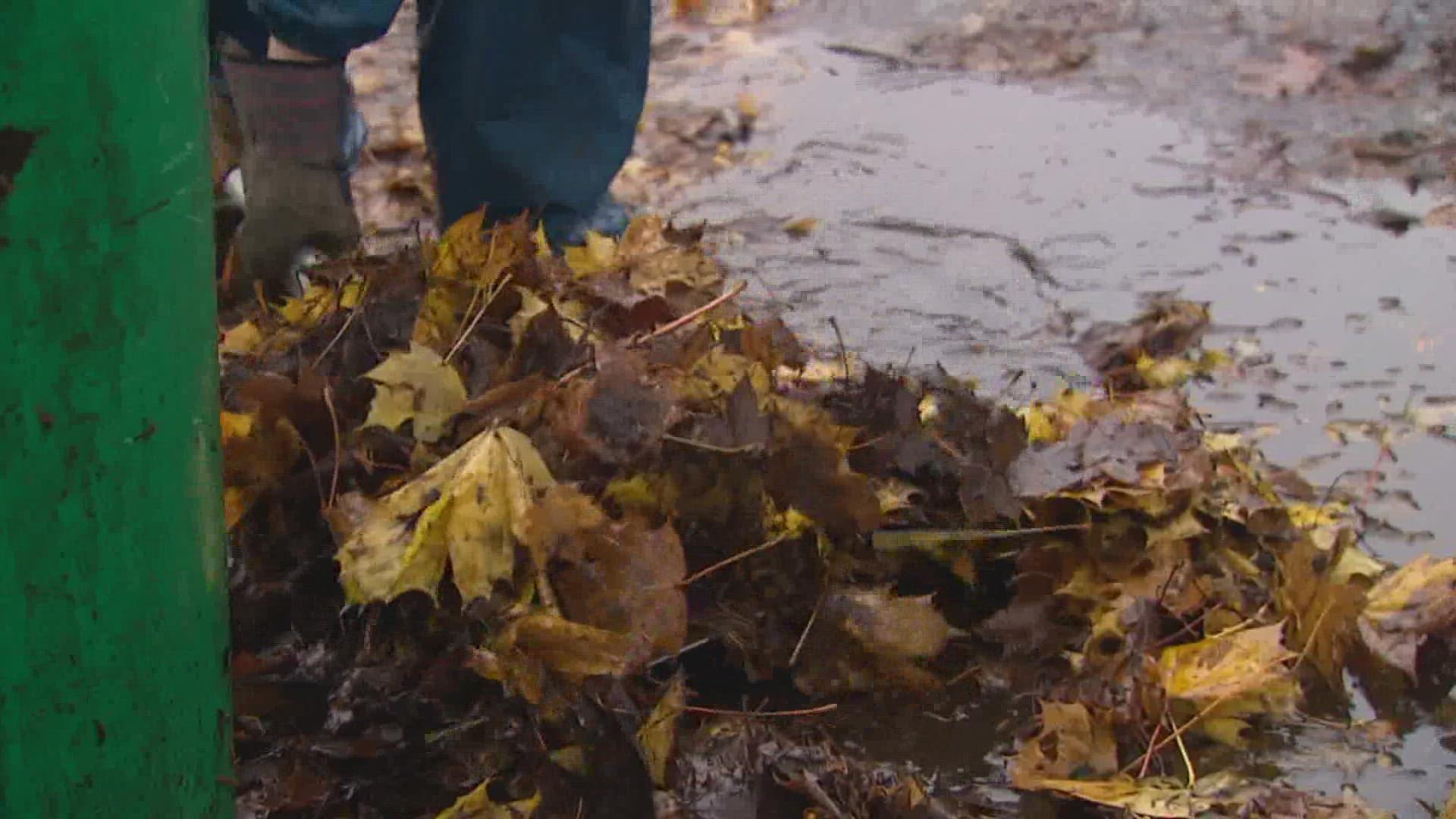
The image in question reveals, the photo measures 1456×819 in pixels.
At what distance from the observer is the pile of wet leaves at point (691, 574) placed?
4.32 feet

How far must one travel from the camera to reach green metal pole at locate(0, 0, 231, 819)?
2.78 ft

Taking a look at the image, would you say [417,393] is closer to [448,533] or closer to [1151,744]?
[448,533]

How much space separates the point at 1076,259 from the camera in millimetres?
2820

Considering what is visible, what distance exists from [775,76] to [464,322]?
263 cm

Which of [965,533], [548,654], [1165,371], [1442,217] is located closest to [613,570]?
[548,654]

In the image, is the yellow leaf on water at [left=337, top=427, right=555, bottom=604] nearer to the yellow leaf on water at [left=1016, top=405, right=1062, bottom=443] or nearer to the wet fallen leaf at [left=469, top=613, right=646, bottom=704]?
the wet fallen leaf at [left=469, top=613, right=646, bottom=704]

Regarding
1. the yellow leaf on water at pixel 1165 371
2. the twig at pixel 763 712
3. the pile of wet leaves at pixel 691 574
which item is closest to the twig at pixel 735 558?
the pile of wet leaves at pixel 691 574

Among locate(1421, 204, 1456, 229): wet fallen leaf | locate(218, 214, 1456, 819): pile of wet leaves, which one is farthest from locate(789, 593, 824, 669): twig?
locate(1421, 204, 1456, 229): wet fallen leaf

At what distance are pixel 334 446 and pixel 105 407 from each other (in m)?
0.58

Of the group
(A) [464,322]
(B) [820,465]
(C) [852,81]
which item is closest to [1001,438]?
(B) [820,465]

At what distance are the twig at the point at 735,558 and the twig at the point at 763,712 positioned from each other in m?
0.12

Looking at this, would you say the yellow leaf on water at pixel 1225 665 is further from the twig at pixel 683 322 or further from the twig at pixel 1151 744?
the twig at pixel 683 322

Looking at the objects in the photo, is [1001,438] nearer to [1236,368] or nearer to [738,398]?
[738,398]

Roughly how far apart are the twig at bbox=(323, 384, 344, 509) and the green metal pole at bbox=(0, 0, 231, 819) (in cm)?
37
